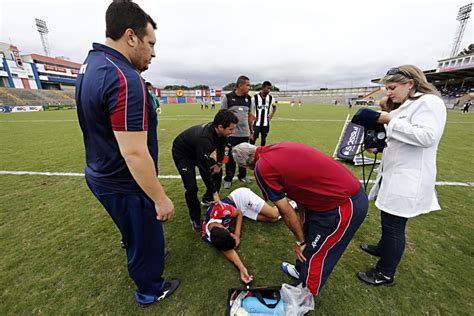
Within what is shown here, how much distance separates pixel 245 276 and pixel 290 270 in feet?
1.53

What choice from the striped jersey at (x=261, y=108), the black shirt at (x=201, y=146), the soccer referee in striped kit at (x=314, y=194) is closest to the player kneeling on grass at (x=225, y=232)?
the black shirt at (x=201, y=146)

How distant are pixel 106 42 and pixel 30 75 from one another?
2447 inches

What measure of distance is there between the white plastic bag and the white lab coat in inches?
37.9

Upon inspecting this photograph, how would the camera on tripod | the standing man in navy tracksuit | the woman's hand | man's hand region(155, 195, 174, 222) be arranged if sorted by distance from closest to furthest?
1. the standing man in navy tracksuit
2. man's hand region(155, 195, 174, 222)
3. the woman's hand
4. the camera on tripod

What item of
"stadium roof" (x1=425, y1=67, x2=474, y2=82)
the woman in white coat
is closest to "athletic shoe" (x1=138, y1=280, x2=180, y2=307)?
the woman in white coat

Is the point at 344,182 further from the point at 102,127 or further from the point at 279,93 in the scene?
the point at 279,93

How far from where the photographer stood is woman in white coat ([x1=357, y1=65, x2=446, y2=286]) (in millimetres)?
1490

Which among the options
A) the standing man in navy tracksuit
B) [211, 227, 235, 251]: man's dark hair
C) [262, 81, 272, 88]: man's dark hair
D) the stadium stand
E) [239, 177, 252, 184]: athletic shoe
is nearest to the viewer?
the standing man in navy tracksuit

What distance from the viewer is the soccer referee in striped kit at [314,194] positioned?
1460 mm

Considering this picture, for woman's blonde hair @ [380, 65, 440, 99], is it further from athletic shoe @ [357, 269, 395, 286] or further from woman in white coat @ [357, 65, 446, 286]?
athletic shoe @ [357, 269, 395, 286]

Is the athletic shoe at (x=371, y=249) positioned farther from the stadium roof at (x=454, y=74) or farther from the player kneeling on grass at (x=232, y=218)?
the stadium roof at (x=454, y=74)

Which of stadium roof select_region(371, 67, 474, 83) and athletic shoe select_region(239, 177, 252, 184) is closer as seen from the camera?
athletic shoe select_region(239, 177, 252, 184)

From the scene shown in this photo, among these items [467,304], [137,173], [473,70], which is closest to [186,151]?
[137,173]

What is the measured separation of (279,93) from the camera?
8150cm
